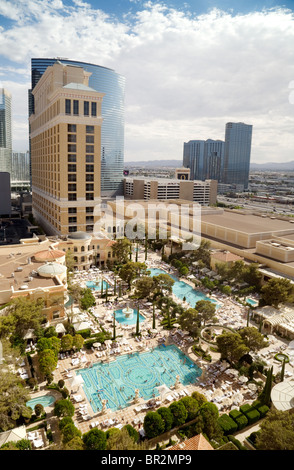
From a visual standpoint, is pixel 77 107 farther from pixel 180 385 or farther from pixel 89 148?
pixel 180 385

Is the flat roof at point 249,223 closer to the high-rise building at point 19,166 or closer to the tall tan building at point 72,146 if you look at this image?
the tall tan building at point 72,146

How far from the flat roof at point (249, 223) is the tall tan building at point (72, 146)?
2704 cm

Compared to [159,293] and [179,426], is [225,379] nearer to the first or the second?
[179,426]

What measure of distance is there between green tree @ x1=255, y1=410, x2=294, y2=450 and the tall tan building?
46.9 meters

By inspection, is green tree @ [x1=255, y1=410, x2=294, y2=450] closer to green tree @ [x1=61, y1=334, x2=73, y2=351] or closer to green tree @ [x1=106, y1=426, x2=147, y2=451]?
green tree @ [x1=106, y1=426, x2=147, y2=451]

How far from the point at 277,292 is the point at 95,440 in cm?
2702

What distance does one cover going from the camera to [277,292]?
37.2 meters

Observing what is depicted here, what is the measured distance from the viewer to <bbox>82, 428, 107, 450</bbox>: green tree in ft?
60.3

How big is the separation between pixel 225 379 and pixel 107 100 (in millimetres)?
120252

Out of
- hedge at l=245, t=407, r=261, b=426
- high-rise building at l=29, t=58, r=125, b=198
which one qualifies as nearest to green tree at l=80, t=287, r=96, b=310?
hedge at l=245, t=407, r=261, b=426

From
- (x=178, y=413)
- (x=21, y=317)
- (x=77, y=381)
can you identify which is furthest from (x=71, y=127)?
(x=178, y=413)

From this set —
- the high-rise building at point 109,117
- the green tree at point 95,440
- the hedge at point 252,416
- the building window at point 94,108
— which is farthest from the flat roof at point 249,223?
the high-rise building at point 109,117
